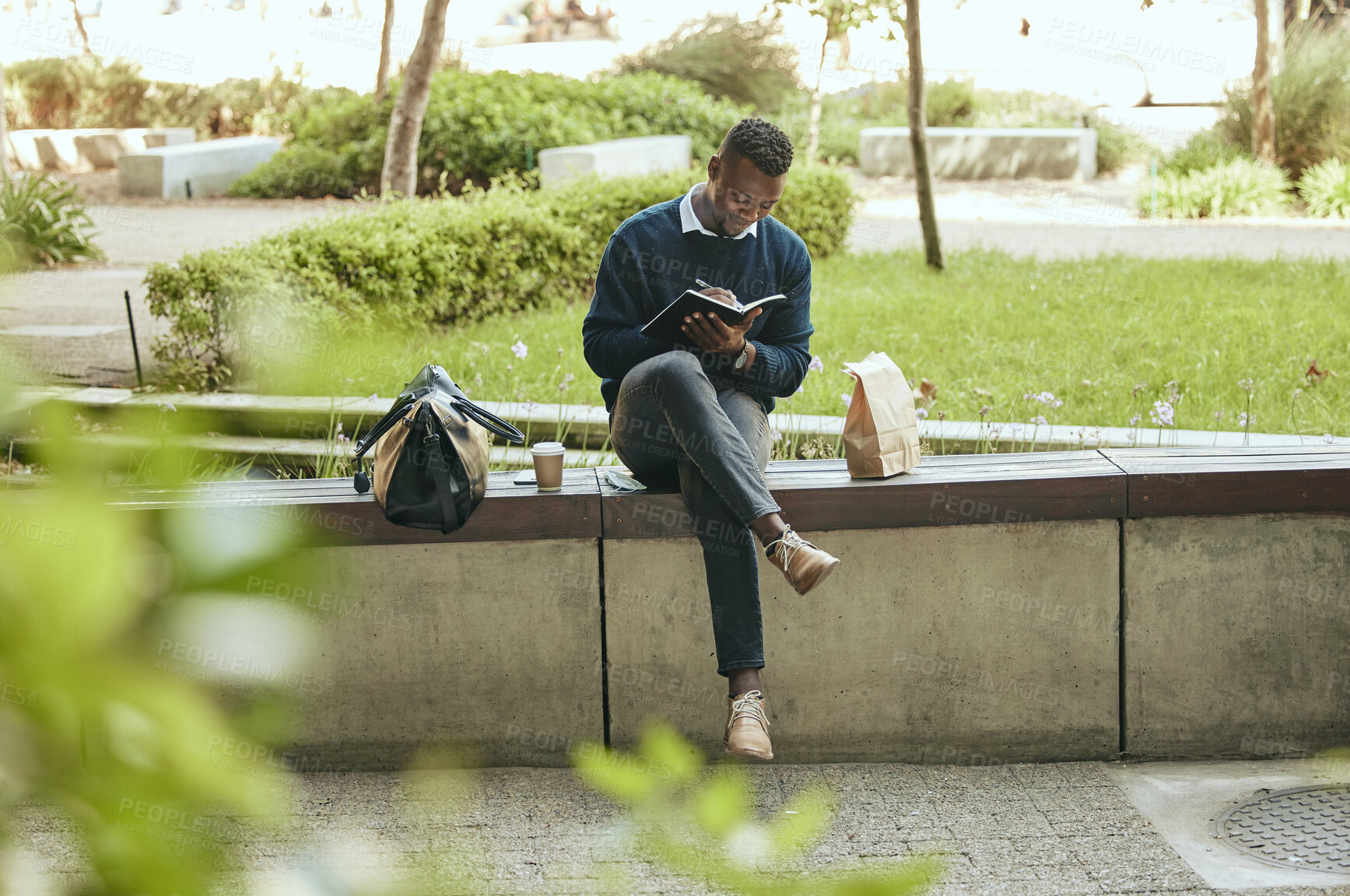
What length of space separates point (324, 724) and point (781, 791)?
1.29 meters

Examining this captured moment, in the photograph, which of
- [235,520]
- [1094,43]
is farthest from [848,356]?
[1094,43]

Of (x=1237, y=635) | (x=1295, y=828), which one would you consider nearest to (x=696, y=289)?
(x=1237, y=635)

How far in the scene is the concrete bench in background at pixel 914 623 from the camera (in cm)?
359

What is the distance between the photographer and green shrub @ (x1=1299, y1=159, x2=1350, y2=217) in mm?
13852

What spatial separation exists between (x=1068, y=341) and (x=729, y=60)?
15843 millimetres

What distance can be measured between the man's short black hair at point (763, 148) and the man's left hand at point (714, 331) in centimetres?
41

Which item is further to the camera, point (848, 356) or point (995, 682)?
point (848, 356)

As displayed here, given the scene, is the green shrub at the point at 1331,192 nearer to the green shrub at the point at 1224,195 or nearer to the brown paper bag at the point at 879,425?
the green shrub at the point at 1224,195

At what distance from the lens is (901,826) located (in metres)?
3.34

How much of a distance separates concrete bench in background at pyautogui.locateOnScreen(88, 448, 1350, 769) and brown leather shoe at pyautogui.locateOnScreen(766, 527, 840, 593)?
0.29 m

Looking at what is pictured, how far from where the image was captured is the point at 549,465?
358 centimetres

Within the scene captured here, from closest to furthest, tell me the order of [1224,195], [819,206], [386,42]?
[819,206] → [1224,195] → [386,42]

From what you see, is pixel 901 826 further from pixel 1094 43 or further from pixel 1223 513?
pixel 1094 43

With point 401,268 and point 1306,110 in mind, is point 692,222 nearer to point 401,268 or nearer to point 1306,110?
point 401,268
